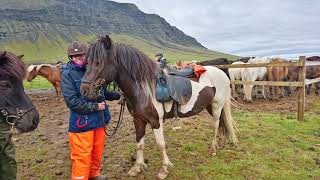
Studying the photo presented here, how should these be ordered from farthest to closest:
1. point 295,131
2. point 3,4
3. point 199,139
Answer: point 3,4, point 295,131, point 199,139

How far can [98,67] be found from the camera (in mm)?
4539

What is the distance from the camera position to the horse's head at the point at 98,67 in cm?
436

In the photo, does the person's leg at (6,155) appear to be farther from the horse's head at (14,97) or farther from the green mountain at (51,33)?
the green mountain at (51,33)

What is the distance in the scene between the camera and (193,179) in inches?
205

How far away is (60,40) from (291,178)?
519ft

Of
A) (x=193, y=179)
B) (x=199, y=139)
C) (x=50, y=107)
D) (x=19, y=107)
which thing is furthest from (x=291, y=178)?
(x=50, y=107)

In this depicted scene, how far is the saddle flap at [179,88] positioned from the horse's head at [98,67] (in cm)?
106

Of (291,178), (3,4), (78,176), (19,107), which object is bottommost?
(291,178)

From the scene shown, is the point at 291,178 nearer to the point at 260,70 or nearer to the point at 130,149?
the point at 130,149

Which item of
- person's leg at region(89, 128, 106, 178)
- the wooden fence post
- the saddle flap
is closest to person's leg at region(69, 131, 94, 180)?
person's leg at region(89, 128, 106, 178)

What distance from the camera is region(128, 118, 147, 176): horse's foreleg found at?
540 centimetres

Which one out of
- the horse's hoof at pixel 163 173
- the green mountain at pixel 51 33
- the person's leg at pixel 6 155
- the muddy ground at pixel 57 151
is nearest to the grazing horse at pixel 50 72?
the muddy ground at pixel 57 151

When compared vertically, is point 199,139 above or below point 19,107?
below

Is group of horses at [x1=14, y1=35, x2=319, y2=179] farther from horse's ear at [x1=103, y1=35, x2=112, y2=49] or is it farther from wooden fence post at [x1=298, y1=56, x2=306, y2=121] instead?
wooden fence post at [x1=298, y1=56, x2=306, y2=121]
